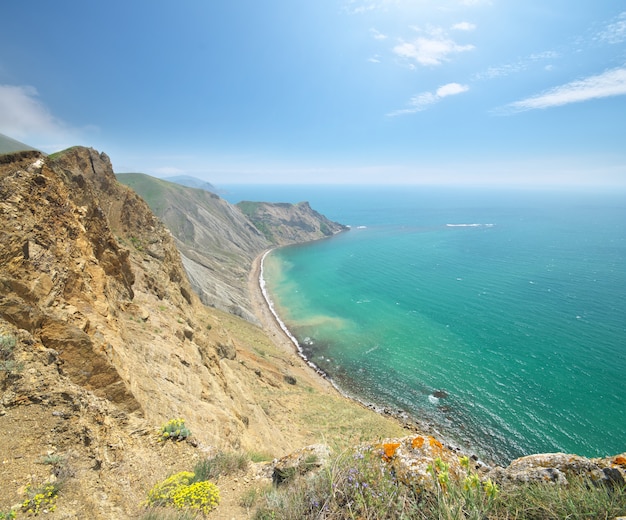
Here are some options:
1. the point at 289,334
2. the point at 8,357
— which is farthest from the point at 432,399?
the point at 8,357

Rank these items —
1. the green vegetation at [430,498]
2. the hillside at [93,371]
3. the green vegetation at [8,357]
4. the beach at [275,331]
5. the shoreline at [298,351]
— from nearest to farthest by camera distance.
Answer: the green vegetation at [430,498]
the hillside at [93,371]
the green vegetation at [8,357]
the shoreline at [298,351]
the beach at [275,331]

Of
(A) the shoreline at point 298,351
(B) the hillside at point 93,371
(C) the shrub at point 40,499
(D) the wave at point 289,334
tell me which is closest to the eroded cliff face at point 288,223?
(A) the shoreline at point 298,351

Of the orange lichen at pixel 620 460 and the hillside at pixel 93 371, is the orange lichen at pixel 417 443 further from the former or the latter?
the hillside at pixel 93 371

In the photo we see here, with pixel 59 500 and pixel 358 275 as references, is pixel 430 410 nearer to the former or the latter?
pixel 59 500

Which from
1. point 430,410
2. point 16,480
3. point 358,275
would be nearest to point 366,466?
point 16,480

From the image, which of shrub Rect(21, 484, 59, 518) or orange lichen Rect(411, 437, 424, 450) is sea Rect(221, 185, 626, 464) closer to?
orange lichen Rect(411, 437, 424, 450)

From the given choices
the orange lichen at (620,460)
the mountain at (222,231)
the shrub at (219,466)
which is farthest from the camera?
the mountain at (222,231)
